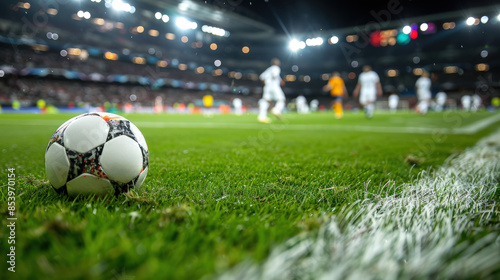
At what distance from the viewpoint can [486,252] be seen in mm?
906

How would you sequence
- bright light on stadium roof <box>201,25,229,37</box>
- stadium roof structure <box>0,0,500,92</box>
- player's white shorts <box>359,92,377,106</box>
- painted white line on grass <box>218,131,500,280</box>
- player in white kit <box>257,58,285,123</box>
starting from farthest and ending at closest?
bright light on stadium roof <box>201,25,229,37</box> → stadium roof structure <box>0,0,500,92</box> → player's white shorts <box>359,92,377,106</box> → player in white kit <box>257,58,285,123</box> → painted white line on grass <box>218,131,500,280</box>

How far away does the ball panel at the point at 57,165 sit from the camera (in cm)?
151

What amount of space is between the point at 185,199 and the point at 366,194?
106cm

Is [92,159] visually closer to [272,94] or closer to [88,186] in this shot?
[88,186]

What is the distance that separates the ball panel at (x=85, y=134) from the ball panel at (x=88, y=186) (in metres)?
0.15

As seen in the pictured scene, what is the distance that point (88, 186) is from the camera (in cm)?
150

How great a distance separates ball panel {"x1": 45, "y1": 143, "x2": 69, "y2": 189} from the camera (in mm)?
1506

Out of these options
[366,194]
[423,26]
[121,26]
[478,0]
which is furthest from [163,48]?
[366,194]

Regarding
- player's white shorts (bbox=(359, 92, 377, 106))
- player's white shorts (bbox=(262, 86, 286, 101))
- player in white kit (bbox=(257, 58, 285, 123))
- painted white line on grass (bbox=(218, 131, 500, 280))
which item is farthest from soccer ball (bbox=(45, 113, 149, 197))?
player's white shorts (bbox=(359, 92, 377, 106))

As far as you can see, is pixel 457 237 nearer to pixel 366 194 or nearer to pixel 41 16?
pixel 366 194

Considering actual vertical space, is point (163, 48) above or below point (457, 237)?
above

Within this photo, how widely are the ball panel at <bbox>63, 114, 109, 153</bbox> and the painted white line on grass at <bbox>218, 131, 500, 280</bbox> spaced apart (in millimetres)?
A: 1157

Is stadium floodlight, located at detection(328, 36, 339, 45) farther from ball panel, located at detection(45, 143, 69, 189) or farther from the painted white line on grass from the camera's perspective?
ball panel, located at detection(45, 143, 69, 189)

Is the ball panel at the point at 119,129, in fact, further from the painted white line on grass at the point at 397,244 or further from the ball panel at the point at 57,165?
the painted white line on grass at the point at 397,244
